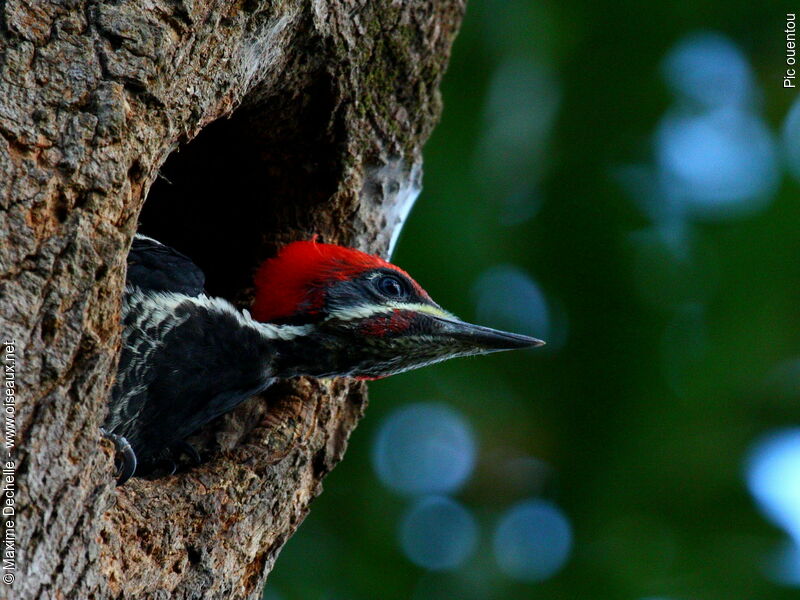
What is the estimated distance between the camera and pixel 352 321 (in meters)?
3.24

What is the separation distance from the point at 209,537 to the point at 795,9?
14.0 ft

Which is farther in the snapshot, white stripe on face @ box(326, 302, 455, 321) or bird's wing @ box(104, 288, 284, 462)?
white stripe on face @ box(326, 302, 455, 321)

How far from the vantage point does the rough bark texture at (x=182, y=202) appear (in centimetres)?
200

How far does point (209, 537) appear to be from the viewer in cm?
274

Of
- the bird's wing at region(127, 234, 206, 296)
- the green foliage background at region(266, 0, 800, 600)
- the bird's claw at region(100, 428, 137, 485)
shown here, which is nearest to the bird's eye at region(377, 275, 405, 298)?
the bird's wing at region(127, 234, 206, 296)

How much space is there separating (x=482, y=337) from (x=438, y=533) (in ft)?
7.62

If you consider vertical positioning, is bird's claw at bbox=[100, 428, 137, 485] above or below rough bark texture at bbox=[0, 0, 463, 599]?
below

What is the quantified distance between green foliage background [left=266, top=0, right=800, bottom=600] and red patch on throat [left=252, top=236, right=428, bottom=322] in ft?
5.65

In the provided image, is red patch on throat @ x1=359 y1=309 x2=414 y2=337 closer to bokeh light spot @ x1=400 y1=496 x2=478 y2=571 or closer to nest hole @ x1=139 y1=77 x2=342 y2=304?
nest hole @ x1=139 y1=77 x2=342 y2=304

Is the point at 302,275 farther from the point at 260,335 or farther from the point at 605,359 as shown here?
the point at 605,359

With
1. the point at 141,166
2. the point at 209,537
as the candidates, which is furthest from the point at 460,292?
the point at 141,166

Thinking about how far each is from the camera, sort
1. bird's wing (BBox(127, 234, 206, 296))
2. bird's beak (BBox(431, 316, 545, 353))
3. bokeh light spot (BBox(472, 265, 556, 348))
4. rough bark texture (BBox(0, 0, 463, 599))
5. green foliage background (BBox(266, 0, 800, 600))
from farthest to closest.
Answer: bokeh light spot (BBox(472, 265, 556, 348)), green foliage background (BBox(266, 0, 800, 600)), bird's beak (BBox(431, 316, 545, 353)), bird's wing (BBox(127, 234, 206, 296)), rough bark texture (BBox(0, 0, 463, 599))

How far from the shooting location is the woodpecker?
9.29 feet

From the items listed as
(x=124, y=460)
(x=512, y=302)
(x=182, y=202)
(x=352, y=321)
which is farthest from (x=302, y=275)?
(x=512, y=302)
